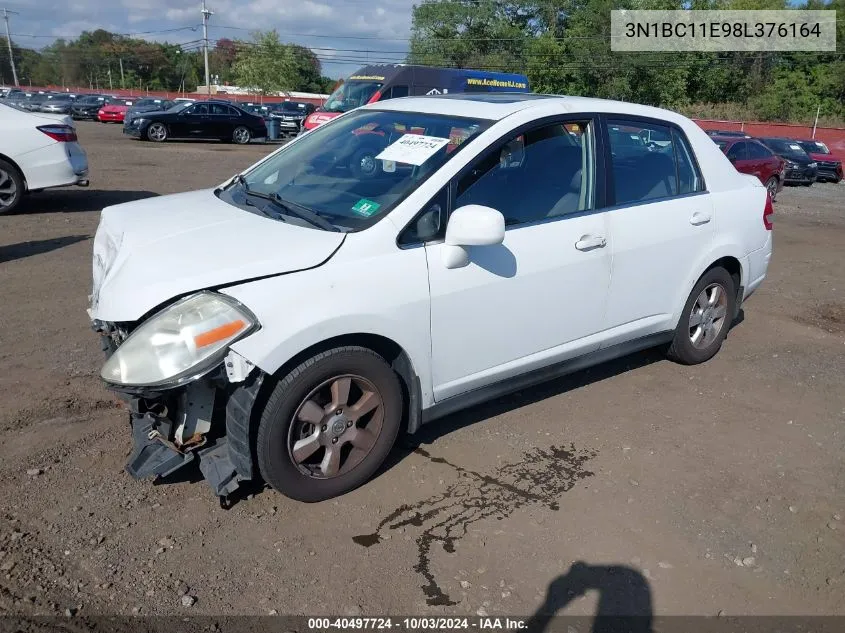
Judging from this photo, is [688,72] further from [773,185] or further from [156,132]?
[156,132]

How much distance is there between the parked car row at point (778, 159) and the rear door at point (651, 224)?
12814mm

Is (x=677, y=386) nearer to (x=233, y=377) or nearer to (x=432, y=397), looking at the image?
(x=432, y=397)

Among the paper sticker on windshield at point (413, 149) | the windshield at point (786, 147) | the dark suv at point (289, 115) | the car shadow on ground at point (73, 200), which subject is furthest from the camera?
the dark suv at point (289, 115)

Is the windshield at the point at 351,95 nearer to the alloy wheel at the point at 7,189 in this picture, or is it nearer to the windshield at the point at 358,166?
the alloy wheel at the point at 7,189

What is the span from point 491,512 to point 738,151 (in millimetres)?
16082

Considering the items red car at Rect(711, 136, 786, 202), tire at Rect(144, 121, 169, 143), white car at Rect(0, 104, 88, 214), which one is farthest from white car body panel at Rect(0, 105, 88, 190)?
tire at Rect(144, 121, 169, 143)

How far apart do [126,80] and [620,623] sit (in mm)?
116270

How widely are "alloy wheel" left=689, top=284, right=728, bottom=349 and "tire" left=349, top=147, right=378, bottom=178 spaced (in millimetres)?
2581

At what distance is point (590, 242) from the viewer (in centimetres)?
408

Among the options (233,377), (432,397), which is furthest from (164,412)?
(432,397)

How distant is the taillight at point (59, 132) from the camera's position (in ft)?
31.2

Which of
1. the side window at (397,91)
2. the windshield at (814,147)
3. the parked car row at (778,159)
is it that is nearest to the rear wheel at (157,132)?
the side window at (397,91)

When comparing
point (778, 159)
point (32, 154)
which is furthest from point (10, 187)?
point (778, 159)

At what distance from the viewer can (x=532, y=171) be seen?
13.0 feet
